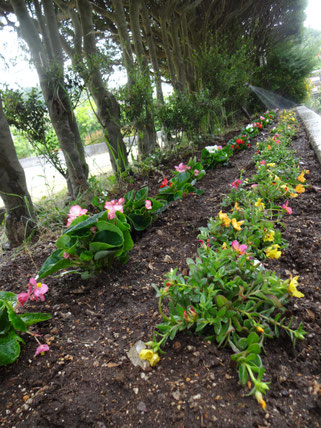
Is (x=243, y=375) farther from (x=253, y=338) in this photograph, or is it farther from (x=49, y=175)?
(x=49, y=175)

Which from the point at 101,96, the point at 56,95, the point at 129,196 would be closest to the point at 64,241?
the point at 129,196

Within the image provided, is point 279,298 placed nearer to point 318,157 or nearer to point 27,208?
point 27,208

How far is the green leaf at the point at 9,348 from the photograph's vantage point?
40.2 inches

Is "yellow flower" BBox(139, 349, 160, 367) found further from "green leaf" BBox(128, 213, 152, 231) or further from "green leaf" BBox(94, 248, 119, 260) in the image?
"green leaf" BBox(128, 213, 152, 231)

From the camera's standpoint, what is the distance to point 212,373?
36.9 inches

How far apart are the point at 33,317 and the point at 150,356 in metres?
0.55

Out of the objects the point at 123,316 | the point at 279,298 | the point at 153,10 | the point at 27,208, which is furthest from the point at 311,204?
the point at 153,10

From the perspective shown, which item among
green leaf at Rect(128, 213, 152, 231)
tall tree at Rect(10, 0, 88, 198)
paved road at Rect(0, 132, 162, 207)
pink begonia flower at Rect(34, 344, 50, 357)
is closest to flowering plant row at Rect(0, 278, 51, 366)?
pink begonia flower at Rect(34, 344, 50, 357)

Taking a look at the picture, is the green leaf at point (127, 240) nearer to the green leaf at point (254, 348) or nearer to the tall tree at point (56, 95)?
the green leaf at point (254, 348)

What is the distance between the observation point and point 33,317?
1192 mm

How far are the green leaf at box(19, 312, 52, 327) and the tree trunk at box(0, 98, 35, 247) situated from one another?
1366 millimetres

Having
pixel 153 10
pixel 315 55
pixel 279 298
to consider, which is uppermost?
pixel 153 10

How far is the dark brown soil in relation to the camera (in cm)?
84

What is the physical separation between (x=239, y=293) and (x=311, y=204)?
4.68 feet
